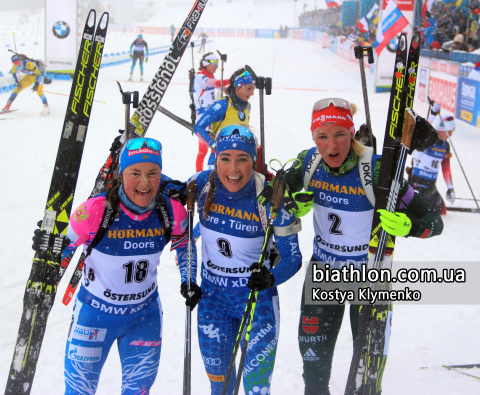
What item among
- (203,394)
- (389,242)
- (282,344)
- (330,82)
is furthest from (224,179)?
(330,82)

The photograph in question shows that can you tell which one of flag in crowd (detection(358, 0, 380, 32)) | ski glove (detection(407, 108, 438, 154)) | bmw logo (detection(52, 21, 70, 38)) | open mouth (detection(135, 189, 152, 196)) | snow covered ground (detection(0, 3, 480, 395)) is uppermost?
flag in crowd (detection(358, 0, 380, 32))

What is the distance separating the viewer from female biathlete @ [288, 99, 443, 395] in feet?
9.30

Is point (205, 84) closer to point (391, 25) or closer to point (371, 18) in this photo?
point (391, 25)

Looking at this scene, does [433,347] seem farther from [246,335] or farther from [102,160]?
[102,160]

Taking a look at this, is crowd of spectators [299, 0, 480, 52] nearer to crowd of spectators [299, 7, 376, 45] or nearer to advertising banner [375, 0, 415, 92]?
advertising banner [375, 0, 415, 92]

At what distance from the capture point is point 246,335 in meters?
2.72

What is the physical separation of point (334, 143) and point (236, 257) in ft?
3.15

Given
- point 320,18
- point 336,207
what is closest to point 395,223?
point 336,207

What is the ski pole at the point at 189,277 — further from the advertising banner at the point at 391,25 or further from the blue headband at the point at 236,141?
the advertising banner at the point at 391,25

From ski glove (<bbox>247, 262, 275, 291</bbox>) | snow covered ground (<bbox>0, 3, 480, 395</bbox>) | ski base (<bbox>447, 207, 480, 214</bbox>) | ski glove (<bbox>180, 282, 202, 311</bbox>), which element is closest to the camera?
ski glove (<bbox>247, 262, 275, 291</bbox>)

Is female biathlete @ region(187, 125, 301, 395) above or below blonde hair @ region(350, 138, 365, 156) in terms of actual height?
below

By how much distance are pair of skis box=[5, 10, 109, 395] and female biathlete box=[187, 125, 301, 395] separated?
0.99 m

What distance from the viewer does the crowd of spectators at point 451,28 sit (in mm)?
16562

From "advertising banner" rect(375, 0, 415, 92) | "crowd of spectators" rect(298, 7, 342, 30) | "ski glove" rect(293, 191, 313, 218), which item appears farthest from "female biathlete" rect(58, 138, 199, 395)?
"crowd of spectators" rect(298, 7, 342, 30)
